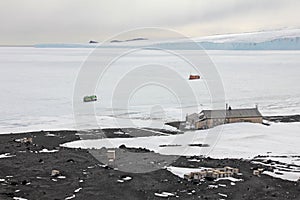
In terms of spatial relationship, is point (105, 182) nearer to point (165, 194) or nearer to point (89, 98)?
point (165, 194)

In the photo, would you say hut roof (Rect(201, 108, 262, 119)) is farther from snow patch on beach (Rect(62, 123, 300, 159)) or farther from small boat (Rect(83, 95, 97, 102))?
small boat (Rect(83, 95, 97, 102))

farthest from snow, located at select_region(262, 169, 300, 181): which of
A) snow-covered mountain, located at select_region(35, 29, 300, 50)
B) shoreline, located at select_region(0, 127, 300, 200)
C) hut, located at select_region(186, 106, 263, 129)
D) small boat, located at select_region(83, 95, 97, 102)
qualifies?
snow-covered mountain, located at select_region(35, 29, 300, 50)

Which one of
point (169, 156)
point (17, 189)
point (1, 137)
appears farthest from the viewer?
point (1, 137)

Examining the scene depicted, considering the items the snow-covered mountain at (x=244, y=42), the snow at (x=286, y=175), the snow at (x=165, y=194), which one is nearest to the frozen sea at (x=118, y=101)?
the snow at (x=286, y=175)

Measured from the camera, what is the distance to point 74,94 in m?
48.4

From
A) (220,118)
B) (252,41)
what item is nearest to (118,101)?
(220,118)

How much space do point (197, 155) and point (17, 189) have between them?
966 cm

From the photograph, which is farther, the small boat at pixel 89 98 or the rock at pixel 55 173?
the small boat at pixel 89 98

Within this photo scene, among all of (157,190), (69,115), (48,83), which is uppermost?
(48,83)

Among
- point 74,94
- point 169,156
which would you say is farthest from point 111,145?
point 74,94

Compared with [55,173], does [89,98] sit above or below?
above

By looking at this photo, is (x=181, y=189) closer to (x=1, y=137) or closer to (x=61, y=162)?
(x=61, y=162)

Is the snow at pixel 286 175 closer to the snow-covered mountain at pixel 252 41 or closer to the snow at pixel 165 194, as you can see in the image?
the snow at pixel 165 194

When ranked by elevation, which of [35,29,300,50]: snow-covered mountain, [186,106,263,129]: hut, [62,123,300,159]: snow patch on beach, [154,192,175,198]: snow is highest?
[35,29,300,50]: snow-covered mountain
